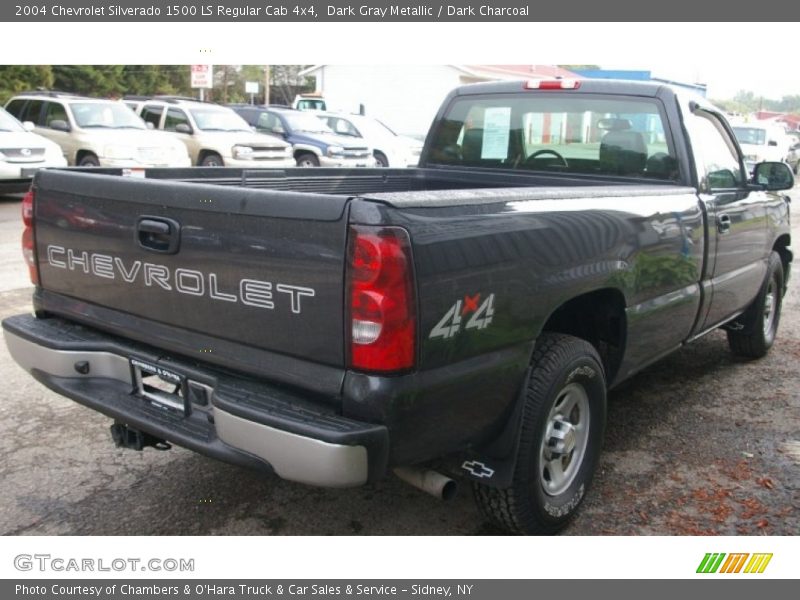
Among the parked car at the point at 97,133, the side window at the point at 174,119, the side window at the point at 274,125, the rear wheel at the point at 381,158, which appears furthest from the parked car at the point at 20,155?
the rear wheel at the point at 381,158

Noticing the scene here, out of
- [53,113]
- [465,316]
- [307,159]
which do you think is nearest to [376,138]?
[307,159]

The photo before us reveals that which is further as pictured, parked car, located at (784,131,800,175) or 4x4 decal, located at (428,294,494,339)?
parked car, located at (784,131,800,175)

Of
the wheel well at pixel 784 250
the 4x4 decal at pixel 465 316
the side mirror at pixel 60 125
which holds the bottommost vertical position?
the wheel well at pixel 784 250

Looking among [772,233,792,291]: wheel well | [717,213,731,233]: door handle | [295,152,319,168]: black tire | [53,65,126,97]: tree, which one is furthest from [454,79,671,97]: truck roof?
[53,65,126,97]: tree

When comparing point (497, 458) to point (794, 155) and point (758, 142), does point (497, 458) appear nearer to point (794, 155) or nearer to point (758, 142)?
point (758, 142)

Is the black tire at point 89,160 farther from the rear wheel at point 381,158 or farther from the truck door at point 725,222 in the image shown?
the truck door at point 725,222

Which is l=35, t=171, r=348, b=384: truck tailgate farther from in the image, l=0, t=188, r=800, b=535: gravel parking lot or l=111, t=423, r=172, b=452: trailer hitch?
l=0, t=188, r=800, b=535: gravel parking lot

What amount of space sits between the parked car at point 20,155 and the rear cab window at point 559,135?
9.49m

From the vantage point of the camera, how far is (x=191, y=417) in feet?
9.31

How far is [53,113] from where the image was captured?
581 inches

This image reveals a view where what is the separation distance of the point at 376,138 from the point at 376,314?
726 inches

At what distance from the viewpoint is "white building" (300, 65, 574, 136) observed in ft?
112

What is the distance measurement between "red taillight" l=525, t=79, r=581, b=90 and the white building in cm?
2927

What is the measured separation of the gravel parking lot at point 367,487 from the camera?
332cm
